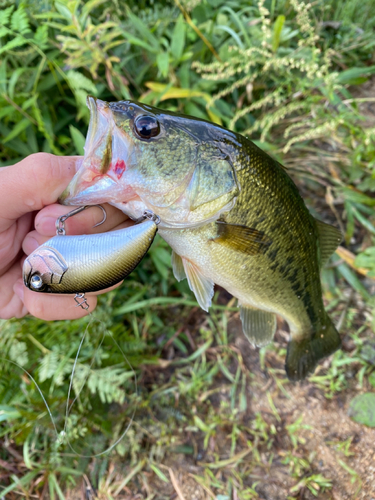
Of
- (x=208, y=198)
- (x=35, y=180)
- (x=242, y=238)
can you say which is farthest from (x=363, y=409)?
(x=35, y=180)

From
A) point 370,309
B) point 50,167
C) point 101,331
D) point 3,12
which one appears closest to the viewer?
point 50,167

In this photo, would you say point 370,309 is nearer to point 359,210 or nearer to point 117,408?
point 359,210

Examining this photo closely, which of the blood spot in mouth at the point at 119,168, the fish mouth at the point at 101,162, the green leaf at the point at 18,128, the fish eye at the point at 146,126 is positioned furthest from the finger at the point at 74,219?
the green leaf at the point at 18,128

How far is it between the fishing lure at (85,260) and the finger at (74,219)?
0.16m

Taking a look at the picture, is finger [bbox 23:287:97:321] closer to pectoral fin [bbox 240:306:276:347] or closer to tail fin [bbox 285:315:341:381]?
pectoral fin [bbox 240:306:276:347]

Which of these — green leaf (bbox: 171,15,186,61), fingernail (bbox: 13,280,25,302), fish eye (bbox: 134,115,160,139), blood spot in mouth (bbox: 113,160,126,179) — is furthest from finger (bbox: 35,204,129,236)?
green leaf (bbox: 171,15,186,61)

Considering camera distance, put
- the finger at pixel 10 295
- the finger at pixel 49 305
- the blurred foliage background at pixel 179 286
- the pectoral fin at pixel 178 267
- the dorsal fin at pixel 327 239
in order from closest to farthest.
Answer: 1. the finger at pixel 49 305
2. the pectoral fin at pixel 178 267
3. the finger at pixel 10 295
4. the dorsal fin at pixel 327 239
5. the blurred foliage background at pixel 179 286

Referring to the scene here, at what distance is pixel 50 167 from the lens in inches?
52.6

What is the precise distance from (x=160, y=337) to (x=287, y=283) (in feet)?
4.89

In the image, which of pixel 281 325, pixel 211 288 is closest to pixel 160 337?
pixel 281 325

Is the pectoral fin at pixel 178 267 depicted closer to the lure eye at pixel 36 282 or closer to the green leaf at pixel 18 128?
the lure eye at pixel 36 282

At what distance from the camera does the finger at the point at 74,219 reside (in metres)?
1.34

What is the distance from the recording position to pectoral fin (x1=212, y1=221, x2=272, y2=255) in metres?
1.47

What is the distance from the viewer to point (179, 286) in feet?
8.59
